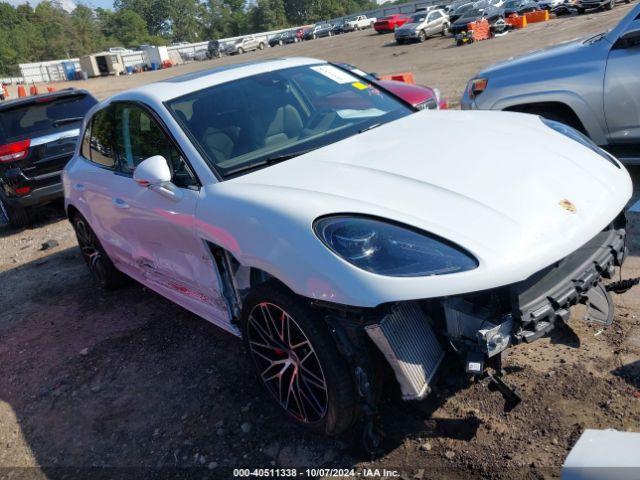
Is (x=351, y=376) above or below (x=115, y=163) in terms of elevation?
below

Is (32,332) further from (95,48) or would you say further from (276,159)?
(95,48)

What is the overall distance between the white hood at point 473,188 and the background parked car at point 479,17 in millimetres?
28874

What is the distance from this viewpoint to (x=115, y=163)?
4.21m

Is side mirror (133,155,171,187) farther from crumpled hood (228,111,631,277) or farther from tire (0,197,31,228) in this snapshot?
tire (0,197,31,228)

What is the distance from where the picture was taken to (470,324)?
239cm

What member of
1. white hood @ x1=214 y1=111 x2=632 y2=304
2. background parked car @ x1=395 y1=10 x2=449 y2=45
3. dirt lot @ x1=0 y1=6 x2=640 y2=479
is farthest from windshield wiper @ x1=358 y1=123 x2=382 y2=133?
background parked car @ x1=395 y1=10 x2=449 y2=45

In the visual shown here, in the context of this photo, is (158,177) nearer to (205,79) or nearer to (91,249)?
(205,79)

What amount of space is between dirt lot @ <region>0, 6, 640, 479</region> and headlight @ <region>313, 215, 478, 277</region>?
0.52 m

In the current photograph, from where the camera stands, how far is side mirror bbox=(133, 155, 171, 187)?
3.15m

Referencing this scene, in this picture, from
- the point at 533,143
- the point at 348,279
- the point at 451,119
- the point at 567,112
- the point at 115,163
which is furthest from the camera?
the point at 567,112

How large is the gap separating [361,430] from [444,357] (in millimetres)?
677

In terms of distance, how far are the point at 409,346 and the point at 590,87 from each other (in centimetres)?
391

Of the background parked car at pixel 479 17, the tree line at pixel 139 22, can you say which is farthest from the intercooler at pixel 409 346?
the tree line at pixel 139 22

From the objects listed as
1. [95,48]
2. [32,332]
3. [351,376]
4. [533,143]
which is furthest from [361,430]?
[95,48]
